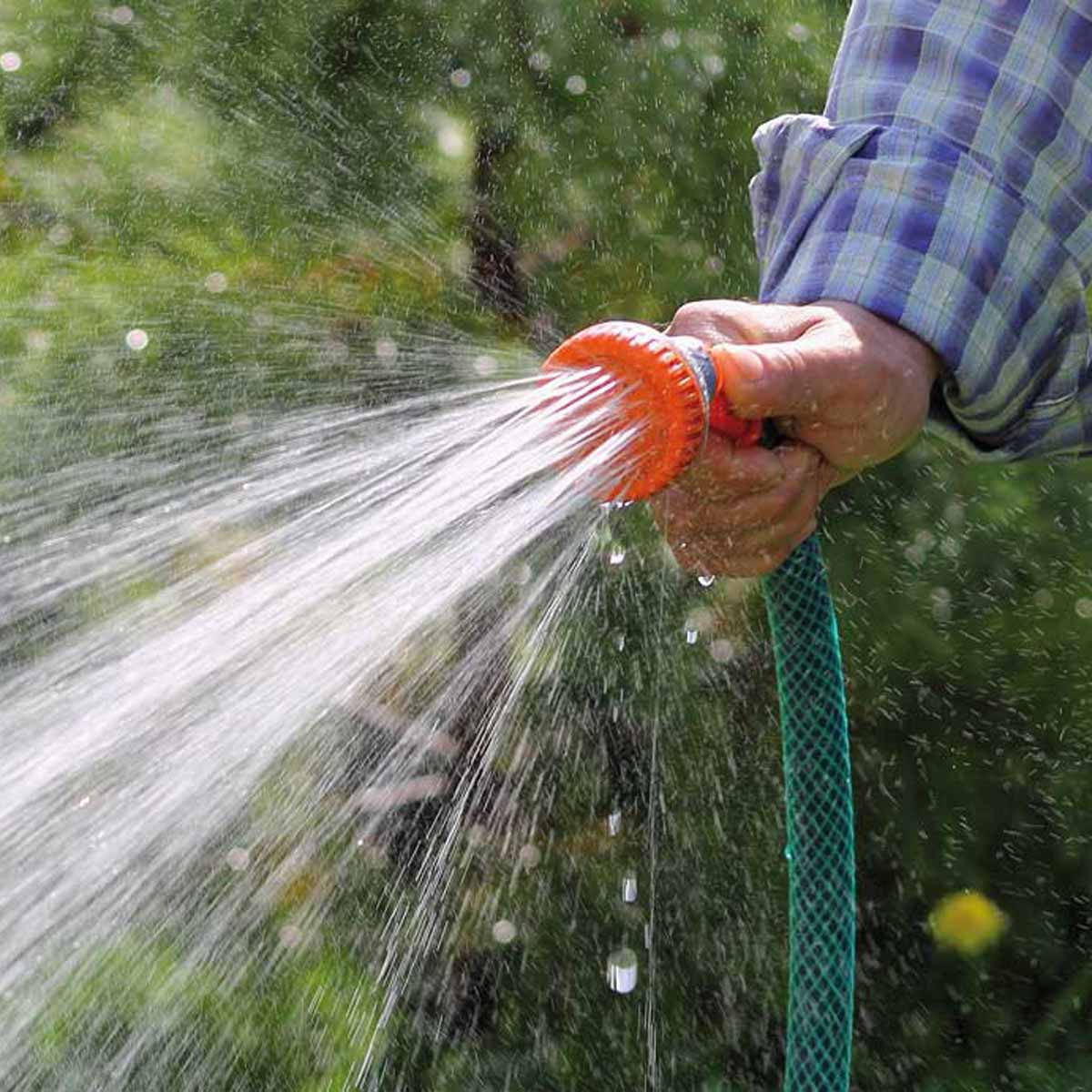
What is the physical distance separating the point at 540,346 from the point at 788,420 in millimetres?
1044

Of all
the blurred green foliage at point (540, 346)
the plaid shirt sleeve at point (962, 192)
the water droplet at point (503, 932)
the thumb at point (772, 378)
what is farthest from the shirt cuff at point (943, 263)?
the water droplet at point (503, 932)

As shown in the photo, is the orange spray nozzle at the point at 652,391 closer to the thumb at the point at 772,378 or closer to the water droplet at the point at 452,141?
the thumb at the point at 772,378

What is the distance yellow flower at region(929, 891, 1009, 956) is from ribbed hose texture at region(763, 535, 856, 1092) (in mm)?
895

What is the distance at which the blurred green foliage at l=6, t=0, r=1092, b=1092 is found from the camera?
6.76 ft

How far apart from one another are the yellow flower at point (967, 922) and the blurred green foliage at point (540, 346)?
Result: 2 centimetres

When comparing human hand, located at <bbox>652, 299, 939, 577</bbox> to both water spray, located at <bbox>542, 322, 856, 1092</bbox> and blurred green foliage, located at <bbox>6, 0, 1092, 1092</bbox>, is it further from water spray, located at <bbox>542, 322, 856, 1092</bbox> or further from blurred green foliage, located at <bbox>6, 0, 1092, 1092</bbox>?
blurred green foliage, located at <bbox>6, 0, 1092, 1092</bbox>

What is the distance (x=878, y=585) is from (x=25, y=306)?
3.81ft

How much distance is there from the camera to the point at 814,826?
1250mm

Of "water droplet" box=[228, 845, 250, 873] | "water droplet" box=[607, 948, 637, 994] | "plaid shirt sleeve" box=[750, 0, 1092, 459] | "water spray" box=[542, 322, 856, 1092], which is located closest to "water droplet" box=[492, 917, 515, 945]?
"water droplet" box=[607, 948, 637, 994]

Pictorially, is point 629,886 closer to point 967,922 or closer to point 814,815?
point 967,922

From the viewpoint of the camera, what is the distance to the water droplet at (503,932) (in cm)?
214

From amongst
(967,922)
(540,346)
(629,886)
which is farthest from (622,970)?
(540,346)

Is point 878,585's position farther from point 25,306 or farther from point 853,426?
point 25,306

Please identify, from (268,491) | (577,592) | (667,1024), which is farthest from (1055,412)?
(268,491)
